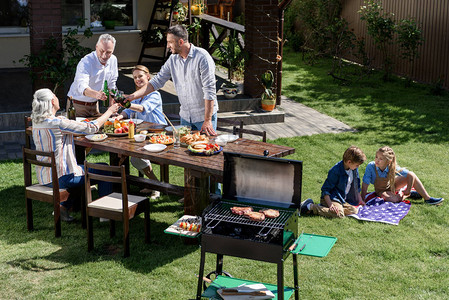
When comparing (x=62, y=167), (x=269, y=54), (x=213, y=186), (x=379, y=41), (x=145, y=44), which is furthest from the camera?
(x=379, y=41)

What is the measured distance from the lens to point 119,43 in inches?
566

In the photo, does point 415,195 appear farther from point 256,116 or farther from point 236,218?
point 256,116

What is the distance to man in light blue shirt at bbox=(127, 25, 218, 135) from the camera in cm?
693

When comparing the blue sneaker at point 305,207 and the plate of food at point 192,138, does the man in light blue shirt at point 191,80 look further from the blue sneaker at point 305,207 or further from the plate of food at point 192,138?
the blue sneaker at point 305,207

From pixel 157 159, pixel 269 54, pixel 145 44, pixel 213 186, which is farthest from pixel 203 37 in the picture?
pixel 157 159

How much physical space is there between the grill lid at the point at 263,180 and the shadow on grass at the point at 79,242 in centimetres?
142

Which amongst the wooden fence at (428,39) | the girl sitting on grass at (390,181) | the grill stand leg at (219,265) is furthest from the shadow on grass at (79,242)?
the wooden fence at (428,39)

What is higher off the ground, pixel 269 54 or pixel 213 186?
pixel 269 54

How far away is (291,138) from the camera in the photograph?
1036cm

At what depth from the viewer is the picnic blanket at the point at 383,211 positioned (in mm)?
7152

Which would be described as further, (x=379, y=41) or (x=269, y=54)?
(x=379, y=41)

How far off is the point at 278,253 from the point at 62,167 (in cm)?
303

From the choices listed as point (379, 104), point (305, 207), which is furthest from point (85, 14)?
point (305, 207)

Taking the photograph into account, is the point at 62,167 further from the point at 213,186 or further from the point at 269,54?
the point at 269,54
